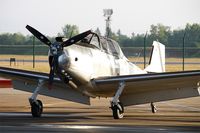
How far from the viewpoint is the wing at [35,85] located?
19.5 m

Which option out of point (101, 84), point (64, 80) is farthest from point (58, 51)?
point (101, 84)

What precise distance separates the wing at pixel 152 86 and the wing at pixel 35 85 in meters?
0.87

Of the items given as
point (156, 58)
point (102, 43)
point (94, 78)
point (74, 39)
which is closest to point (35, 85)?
point (94, 78)

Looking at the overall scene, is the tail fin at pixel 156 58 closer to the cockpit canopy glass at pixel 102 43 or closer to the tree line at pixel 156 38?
the cockpit canopy glass at pixel 102 43

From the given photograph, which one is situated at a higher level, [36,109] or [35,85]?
[35,85]

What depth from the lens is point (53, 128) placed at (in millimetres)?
14188

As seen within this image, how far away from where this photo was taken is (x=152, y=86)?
63.7 ft

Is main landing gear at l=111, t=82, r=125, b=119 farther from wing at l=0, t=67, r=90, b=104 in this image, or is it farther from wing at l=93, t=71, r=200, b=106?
wing at l=0, t=67, r=90, b=104

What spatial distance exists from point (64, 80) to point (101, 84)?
5.22ft

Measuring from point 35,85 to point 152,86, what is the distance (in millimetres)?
4268

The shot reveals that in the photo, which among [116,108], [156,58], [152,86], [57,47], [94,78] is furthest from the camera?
[156,58]

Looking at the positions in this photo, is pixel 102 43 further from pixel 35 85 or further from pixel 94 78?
pixel 35 85

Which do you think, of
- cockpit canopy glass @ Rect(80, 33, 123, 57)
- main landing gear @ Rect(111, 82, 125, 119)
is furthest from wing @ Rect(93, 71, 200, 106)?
cockpit canopy glass @ Rect(80, 33, 123, 57)

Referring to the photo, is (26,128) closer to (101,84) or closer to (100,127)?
(100,127)
